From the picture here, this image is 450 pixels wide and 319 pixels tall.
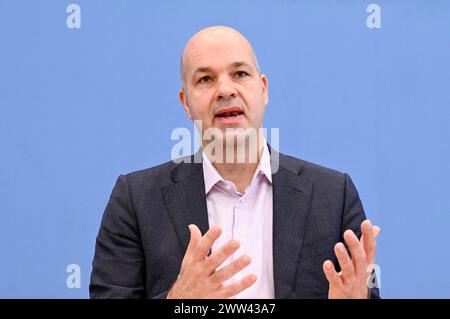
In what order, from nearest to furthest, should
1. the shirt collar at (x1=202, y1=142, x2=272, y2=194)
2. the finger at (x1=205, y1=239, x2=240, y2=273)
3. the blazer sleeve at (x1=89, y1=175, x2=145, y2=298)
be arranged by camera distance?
the finger at (x1=205, y1=239, x2=240, y2=273), the blazer sleeve at (x1=89, y1=175, x2=145, y2=298), the shirt collar at (x1=202, y1=142, x2=272, y2=194)

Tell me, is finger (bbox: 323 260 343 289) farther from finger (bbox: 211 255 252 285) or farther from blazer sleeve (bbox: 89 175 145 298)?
blazer sleeve (bbox: 89 175 145 298)

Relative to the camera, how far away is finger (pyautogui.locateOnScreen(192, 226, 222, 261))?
0.96 meters

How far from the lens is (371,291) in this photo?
3.71 feet

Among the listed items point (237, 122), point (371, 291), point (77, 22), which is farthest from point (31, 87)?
point (371, 291)

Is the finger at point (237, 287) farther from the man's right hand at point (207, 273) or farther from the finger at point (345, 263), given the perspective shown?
the finger at point (345, 263)

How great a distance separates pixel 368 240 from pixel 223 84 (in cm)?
45

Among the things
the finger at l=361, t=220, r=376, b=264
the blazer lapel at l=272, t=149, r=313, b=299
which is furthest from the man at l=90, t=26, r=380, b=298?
the finger at l=361, t=220, r=376, b=264

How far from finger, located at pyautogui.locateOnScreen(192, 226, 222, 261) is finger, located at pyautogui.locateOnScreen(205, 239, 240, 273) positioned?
15 millimetres

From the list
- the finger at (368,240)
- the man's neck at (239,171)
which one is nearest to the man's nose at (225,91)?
the man's neck at (239,171)

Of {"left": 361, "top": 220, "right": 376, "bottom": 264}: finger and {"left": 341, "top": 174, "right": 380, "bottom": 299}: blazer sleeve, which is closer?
{"left": 361, "top": 220, "right": 376, "bottom": 264}: finger

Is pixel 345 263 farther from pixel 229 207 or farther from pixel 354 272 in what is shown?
pixel 229 207

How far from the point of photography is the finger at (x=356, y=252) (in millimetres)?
976

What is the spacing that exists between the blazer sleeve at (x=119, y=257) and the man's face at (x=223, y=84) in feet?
0.84
